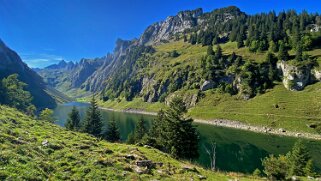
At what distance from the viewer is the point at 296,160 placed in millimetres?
57719

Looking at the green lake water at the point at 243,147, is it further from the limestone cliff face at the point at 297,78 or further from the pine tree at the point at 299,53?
the pine tree at the point at 299,53

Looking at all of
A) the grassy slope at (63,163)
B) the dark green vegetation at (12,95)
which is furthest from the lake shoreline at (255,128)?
the grassy slope at (63,163)

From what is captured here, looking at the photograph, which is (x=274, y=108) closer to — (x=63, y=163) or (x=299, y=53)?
(x=299, y=53)

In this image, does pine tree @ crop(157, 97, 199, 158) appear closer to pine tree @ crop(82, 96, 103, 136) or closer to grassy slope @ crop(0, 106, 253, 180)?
grassy slope @ crop(0, 106, 253, 180)

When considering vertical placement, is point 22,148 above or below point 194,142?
above

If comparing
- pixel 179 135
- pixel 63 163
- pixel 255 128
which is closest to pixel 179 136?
pixel 179 135

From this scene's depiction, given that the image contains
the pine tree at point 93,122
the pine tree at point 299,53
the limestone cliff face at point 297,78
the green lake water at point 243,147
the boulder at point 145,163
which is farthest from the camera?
the pine tree at point 299,53

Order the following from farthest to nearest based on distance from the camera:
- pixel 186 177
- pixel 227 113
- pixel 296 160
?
pixel 227 113, pixel 296 160, pixel 186 177

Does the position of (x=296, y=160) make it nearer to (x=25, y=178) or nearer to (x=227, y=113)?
(x=25, y=178)

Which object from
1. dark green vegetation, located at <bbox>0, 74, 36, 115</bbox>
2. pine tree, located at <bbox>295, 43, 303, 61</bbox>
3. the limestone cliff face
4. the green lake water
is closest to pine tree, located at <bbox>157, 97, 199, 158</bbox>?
the green lake water

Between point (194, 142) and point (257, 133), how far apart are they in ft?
271

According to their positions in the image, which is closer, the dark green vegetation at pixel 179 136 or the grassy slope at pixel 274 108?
the dark green vegetation at pixel 179 136

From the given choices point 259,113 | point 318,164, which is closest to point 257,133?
point 259,113

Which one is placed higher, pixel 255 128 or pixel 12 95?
pixel 12 95
